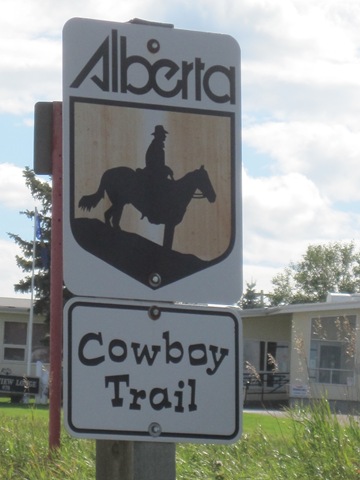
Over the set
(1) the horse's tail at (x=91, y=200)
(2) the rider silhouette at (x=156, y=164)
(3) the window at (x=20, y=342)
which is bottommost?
(3) the window at (x=20, y=342)

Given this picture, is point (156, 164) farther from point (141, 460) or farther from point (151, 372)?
point (141, 460)

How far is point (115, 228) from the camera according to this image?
2875 millimetres

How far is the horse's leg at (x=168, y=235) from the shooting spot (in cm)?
291

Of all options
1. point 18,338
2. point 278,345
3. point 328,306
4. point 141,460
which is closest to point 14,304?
point 18,338

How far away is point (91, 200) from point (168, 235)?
0.23 meters

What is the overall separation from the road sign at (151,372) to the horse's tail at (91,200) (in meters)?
0.26

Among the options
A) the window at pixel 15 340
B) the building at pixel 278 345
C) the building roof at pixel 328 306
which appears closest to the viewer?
the building roof at pixel 328 306

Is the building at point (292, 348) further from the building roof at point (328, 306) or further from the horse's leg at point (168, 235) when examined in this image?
the horse's leg at point (168, 235)

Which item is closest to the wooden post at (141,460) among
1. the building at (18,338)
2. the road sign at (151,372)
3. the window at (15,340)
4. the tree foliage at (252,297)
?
the road sign at (151,372)

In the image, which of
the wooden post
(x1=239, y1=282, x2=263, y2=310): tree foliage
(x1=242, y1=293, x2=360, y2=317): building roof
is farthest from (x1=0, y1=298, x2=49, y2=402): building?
the wooden post

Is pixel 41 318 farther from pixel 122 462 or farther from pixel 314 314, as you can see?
pixel 122 462

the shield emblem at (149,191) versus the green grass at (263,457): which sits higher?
the shield emblem at (149,191)

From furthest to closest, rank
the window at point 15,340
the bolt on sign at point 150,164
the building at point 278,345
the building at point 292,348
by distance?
the window at point 15,340
the building at point 278,345
the building at point 292,348
the bolt on sign at point 150,164

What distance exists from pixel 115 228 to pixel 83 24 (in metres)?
0.61
